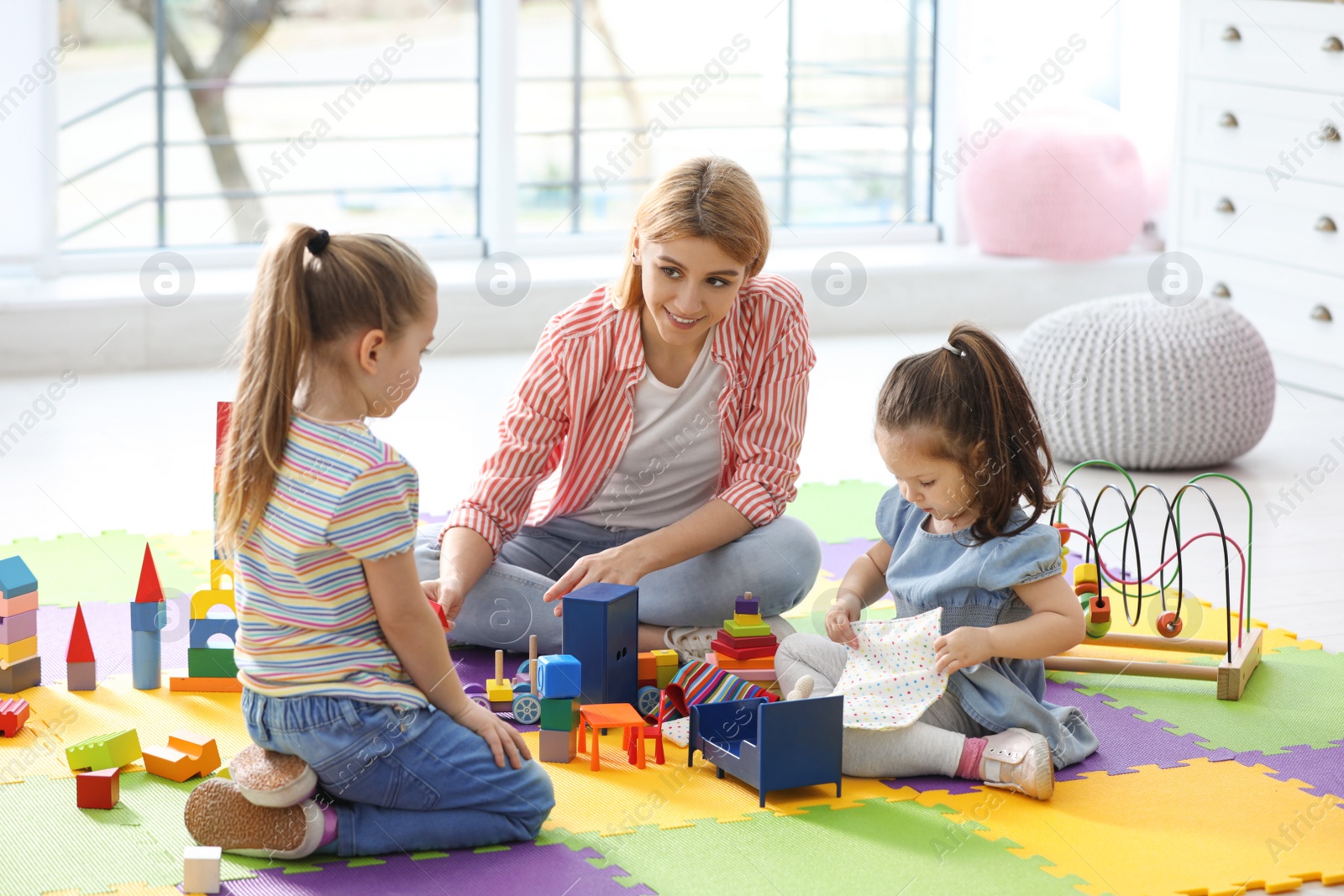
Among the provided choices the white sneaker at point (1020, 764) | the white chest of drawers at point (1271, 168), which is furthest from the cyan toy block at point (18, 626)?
the white chest of drawers at point (1271, 168)

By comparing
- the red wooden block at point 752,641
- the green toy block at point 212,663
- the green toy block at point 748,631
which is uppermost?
the green toy block at point 748,631

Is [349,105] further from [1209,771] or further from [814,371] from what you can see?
[1209,771]

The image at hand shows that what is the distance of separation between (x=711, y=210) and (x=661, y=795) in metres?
0.65

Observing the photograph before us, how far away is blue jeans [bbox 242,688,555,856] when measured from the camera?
1351 millimetres

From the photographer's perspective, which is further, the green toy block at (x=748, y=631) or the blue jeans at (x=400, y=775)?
the green toy block at (x=748, y=631)

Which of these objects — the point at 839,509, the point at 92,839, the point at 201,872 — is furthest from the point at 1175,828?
the point at 839,509

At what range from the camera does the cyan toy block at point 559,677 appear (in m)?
1.59

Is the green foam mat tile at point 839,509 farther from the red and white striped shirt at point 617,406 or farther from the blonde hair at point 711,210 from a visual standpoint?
the blonde hair at point 711,210

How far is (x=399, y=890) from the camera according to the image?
1.33 m

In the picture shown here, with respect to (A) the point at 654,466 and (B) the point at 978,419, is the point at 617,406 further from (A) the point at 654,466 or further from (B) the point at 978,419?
(B) the point at 978,419

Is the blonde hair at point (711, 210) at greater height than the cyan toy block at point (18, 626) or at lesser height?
greater

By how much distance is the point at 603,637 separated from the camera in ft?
5.47

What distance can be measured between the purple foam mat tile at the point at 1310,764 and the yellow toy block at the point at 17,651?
4.36 ft

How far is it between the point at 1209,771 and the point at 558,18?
3153mm
